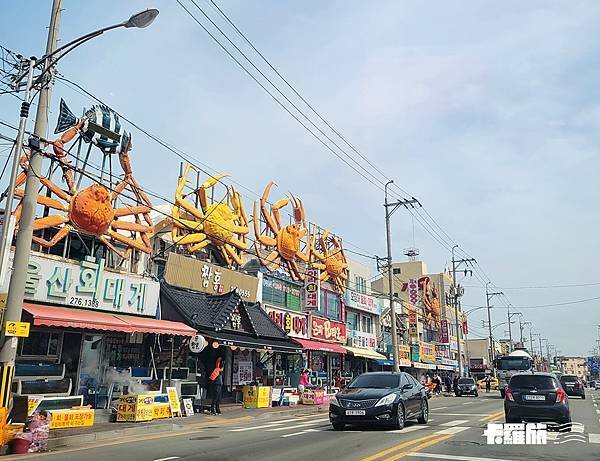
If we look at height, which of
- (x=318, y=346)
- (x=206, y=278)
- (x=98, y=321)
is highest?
(x=206, y=278)

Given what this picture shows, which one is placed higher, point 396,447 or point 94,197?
point 94,197

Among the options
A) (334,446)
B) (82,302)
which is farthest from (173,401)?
(334,446)

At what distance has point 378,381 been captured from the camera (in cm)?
1464

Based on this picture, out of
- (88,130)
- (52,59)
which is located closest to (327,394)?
(88,130)

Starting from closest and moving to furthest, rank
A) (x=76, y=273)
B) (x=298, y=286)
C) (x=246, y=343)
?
(x=76, y=273) → (x=246, y=343) → (x=298, y=286)

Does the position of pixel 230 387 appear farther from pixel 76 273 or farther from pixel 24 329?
pixel 24 329

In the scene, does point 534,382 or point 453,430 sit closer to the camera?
point 453,430

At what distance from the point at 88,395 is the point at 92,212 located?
238 inches

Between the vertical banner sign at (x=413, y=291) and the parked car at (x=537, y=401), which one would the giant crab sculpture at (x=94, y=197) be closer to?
the parked car at (x=537, y=401)

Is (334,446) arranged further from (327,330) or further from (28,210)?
(327,330)

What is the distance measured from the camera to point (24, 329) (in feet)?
38.8

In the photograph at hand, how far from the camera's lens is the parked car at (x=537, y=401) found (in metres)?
14.4

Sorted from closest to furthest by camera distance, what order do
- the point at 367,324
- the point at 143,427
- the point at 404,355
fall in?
the point at 143,427
the point at 367,324
the point at 404,355

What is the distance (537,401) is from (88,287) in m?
13.8
